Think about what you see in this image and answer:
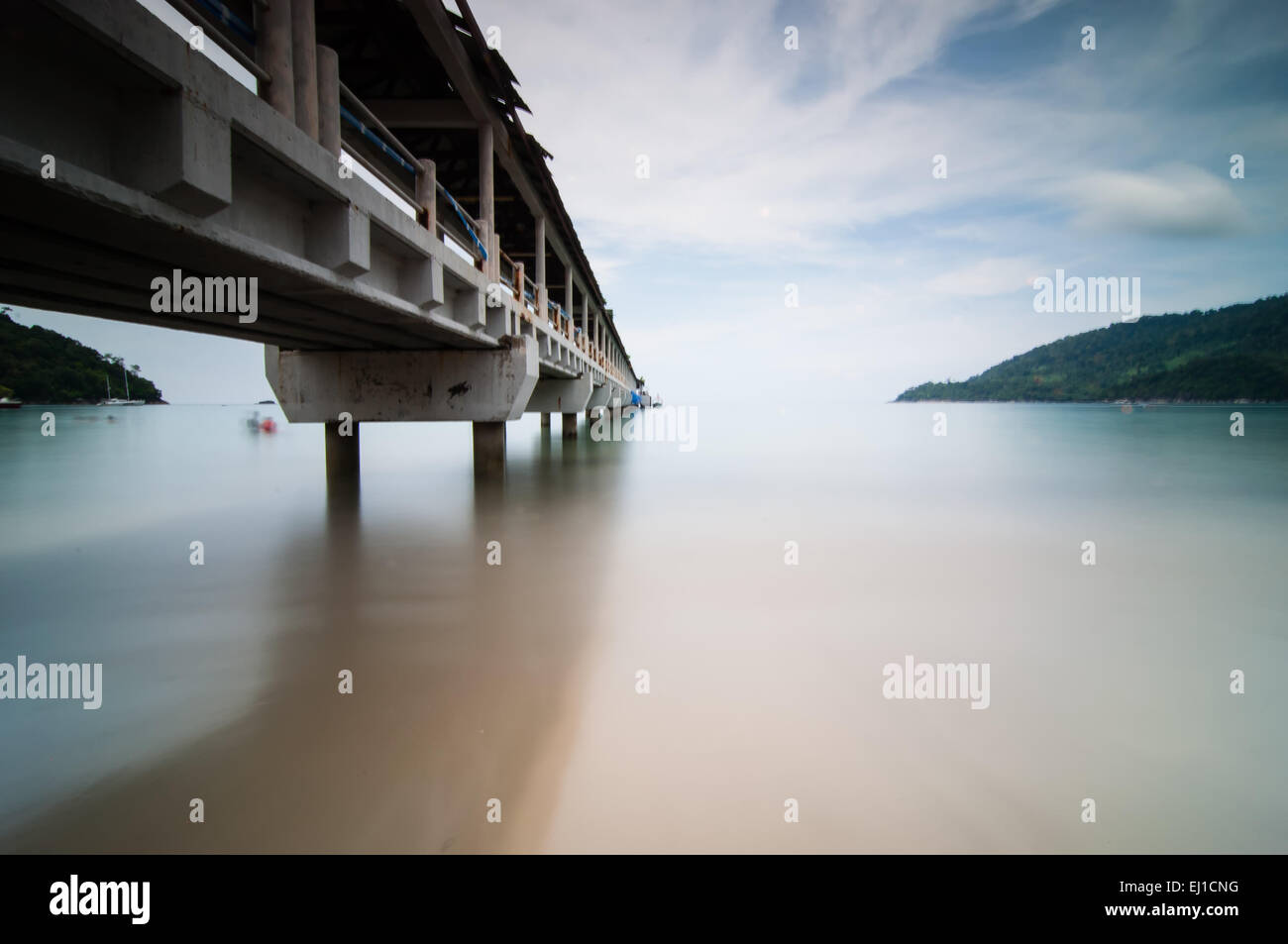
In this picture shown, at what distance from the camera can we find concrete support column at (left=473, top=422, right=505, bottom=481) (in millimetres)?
13844

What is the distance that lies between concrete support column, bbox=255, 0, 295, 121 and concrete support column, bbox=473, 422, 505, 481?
9.55 meters

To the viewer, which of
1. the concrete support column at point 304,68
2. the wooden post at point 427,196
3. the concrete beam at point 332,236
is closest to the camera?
the concrete support column at point 304,68

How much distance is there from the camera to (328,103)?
4988 mm

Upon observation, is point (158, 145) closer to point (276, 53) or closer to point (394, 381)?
point (276, 53)

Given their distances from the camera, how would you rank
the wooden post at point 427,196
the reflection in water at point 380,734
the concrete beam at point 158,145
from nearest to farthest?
the reflection in water at point 380,734 → the concrete beam at point 158,145 → the wooden post at point 427,196

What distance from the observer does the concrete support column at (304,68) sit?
4.78 metres

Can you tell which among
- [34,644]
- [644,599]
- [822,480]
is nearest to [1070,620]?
[644,599]

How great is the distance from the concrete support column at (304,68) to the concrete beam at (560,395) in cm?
1984

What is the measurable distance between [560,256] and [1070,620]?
18.0 metres

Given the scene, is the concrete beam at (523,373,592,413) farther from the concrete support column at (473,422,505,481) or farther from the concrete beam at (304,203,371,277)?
the concrete beam at (304,203,371,277)

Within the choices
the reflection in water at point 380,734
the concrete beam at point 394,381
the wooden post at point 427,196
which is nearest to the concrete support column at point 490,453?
the concrete beam at point 394,381

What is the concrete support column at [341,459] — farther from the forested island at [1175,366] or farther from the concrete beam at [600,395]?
the forested island at [1175,366]

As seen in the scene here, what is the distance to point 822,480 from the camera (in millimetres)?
16906
